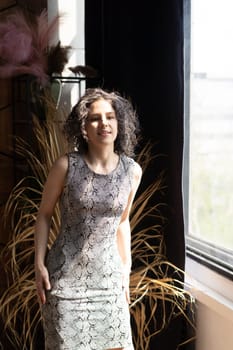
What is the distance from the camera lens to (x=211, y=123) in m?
2.10

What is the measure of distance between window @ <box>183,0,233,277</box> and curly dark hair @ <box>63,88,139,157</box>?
17.0 inches

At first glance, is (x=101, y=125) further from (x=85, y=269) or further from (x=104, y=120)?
(x=85, y=269)

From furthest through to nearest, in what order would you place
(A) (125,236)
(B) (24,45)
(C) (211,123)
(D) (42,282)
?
1. (B) (24,45)
2. (C) (211,123)
3. (A) (125,236)
4. (D) (42,282)

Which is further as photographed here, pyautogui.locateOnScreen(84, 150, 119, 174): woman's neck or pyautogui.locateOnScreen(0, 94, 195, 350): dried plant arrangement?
pyautogui.locateOnScreen(0, 94, 195, 350): dried plant arrangement

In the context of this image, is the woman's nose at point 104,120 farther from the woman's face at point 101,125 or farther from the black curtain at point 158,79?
the black curtain at point 158,79

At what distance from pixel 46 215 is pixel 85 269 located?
19cm

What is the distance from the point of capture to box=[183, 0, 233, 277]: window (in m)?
2.00

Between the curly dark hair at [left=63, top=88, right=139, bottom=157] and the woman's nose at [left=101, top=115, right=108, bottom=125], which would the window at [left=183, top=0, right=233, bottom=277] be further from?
the woman's nose at [left=101, top=115, right=108, bottom=125]

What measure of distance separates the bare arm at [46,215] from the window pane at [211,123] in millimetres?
655

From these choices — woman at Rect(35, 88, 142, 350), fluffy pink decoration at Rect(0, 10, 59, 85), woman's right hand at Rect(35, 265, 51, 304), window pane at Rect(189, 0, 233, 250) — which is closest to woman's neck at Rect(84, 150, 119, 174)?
woman at Rect(35, 88, 142, 350)

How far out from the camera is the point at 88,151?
167 centimetres

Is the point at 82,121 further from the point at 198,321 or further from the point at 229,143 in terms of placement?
the point at 198,321

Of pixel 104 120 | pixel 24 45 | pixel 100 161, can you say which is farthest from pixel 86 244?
pixel 24 45

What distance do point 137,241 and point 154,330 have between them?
374 millimetres
